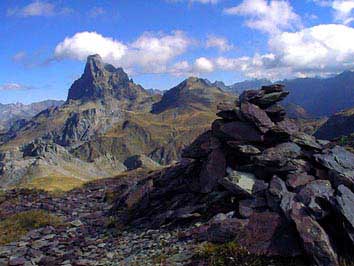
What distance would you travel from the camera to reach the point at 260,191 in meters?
24.3

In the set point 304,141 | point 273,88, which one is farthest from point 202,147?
point 304,141

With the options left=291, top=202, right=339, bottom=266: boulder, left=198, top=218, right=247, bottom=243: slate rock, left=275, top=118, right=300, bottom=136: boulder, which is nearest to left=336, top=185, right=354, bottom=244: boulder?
left=291, top=202, right=339, bottom=266: boulder

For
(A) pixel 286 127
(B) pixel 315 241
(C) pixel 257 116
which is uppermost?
(C) pixel 257 116

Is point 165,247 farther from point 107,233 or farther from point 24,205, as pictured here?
point 24,205

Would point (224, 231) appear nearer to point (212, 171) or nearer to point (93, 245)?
point (212, 171)

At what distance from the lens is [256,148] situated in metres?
27.8

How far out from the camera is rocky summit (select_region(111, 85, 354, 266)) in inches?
680

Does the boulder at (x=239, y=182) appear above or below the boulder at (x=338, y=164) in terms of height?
below

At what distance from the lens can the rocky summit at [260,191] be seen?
17.3 meters

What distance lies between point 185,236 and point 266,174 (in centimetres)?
685

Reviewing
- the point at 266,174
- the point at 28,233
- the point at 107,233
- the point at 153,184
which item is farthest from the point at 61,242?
the point at 266,174

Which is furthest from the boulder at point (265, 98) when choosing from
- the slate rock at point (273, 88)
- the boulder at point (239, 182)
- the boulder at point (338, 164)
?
the boulder at point (239, 182)

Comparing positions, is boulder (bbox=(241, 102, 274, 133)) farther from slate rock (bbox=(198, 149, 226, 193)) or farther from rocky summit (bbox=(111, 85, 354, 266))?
slate rock (bbox=(198, 149, 226, 193))

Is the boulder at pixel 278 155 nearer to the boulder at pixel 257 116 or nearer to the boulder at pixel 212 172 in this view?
the boulder at pixel 257 116
